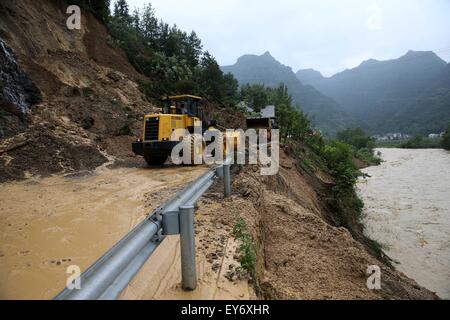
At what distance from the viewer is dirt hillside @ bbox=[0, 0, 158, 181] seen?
12.2 meters

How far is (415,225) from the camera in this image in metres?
16.8

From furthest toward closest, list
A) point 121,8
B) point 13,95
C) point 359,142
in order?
point 359,142 → point 121,8 → point 13,95

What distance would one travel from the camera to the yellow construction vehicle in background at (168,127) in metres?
12.6

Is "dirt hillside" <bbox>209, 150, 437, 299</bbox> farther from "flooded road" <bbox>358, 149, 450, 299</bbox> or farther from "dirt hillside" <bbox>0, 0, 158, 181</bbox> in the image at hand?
"dirt hillside" <bbox>0, 0, 158, 181</bbox>

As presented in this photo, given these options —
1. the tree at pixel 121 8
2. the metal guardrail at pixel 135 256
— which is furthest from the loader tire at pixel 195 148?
the tree at pixel 121 8

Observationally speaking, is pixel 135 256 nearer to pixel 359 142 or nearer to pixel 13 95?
pixel 13 95

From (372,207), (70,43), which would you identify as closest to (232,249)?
(372,207)

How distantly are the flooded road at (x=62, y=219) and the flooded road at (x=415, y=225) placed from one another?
8597mm

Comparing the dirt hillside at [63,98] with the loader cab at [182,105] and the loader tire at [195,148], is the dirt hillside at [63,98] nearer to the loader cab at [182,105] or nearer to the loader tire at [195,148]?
the loader cab at [182,105]

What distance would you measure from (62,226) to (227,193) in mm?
3101

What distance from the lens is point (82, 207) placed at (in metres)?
7.39

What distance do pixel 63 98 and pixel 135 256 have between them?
15.5 meters

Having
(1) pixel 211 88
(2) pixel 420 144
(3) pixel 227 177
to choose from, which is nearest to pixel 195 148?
(3) pixel 227 177

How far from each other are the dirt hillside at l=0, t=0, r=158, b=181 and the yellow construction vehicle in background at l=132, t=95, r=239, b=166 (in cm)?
207
